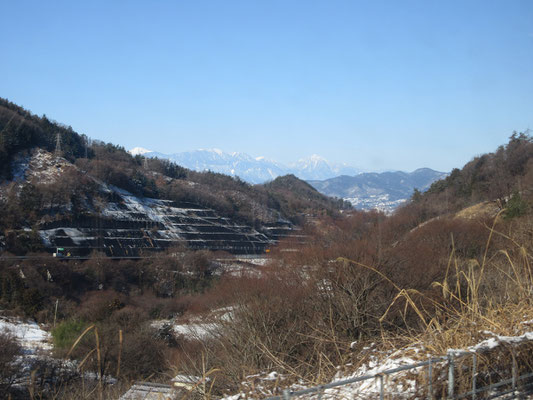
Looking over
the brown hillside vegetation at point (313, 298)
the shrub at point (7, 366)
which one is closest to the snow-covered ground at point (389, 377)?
the brown hillside vegetation at point (313, 298)

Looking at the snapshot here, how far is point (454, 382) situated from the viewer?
12.1 ft

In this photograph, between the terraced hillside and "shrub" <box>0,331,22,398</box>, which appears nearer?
"shrub" <box>0,331,22,398</box>

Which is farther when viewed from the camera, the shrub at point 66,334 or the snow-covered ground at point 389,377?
the shrub at point 66,334

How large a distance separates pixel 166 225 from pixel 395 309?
54.5m

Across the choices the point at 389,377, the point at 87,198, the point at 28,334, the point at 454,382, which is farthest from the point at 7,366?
the point at 87,198

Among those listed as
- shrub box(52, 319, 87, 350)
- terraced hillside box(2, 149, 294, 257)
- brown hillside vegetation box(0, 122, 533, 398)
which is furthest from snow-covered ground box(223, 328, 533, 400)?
terraced hillside box(2, 149, 294, 257)

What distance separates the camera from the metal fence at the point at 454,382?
3.44m

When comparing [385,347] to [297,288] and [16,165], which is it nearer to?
[297,288]

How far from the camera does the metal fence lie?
11.3 feet

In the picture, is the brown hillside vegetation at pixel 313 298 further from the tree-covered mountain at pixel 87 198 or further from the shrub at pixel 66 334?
the tree-covered mountain at pixel 87 198

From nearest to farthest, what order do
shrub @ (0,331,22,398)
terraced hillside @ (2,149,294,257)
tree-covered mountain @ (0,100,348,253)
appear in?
shrub @ (0,331,22,398) < terraced hillside @ (2,149,294,257) < tree-covered mountain @ (0,100,348,253)

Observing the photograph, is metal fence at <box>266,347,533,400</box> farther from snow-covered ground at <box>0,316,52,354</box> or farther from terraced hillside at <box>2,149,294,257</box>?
terraced hillside at <box>2,149,294,257</box>

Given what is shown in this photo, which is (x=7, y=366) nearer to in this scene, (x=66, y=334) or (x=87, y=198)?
(x=66, y=334)

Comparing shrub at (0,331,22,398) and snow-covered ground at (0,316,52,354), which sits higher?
shrub at (0,331,22,398)
